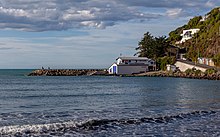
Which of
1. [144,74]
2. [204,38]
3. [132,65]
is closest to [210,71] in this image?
[144,74]

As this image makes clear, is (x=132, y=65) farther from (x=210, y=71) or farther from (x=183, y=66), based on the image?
(x=210, y=71)

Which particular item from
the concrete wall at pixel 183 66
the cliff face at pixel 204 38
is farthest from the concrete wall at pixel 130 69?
the cliff face at pixel 204 38

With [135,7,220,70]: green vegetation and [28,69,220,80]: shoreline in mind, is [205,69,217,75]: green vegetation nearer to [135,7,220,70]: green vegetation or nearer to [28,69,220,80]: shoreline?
[28,69,220,80]: shoreline

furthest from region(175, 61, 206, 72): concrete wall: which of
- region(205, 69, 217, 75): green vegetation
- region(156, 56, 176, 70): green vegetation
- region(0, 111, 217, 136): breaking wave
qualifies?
region(0, 111, 217, 136): breaking wave

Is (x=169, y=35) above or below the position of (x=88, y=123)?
above

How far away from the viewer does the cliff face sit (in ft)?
357

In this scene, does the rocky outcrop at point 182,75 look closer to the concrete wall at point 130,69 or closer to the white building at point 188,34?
the concrete wall at point 130,69

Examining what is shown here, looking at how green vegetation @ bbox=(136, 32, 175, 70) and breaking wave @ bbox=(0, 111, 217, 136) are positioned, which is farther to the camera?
green vegetation @ bbox=(136, 32, 175, 70)

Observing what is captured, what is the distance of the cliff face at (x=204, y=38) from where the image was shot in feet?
357

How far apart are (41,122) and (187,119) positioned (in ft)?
25.2

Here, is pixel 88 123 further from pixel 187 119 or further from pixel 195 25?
pixel 195 25

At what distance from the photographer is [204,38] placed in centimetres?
11825

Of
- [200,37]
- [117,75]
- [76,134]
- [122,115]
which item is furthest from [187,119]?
[200,37]

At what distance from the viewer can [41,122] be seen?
19844 mm
